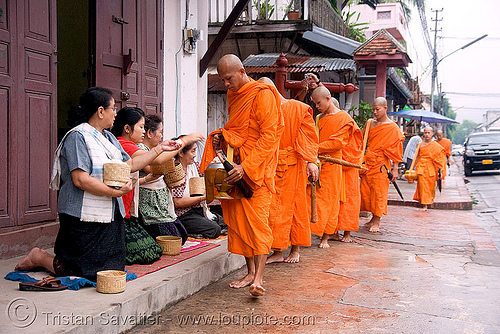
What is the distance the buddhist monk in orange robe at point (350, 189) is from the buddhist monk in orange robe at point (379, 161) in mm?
1050

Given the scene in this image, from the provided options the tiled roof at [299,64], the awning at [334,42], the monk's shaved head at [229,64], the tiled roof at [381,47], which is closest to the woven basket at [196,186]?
the monk's shaved head at [229,64]

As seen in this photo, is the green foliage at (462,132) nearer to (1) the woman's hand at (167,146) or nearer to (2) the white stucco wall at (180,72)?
(2) the white stucco wall at (180,72)

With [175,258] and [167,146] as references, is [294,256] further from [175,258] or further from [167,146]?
[167,146]

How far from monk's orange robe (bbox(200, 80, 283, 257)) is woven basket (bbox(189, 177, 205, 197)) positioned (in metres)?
1.17

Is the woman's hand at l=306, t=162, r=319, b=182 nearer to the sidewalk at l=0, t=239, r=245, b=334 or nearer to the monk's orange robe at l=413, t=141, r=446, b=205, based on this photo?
the sidewalk at l=0, t=239, r=245, b=334

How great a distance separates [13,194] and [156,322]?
1.97 meters

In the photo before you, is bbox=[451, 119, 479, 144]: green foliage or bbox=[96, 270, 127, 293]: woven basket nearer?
bbox=[96, 270, 127, 293]: woven basket

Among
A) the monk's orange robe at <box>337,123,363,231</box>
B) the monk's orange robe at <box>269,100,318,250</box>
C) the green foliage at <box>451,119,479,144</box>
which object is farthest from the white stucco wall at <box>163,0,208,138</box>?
the green foliage at <box>451,119,479,144</box>

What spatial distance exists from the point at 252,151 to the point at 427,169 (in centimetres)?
837

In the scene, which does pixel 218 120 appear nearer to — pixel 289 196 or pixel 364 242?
pixel 364 242

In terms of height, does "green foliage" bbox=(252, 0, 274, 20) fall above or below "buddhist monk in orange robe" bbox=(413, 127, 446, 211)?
above

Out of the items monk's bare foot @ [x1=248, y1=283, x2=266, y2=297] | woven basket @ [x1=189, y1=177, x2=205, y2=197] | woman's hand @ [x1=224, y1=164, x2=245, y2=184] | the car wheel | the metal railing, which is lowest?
monk's bare foot @ [x1=248, y1=283, x2=266, y2=297]

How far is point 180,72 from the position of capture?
26.9ft

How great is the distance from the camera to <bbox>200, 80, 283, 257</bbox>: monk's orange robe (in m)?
4.34
